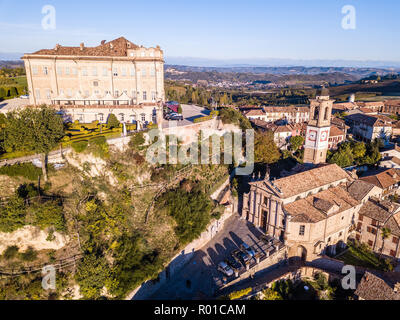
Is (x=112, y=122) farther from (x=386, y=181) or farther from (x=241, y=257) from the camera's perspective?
(x=386, y=181)

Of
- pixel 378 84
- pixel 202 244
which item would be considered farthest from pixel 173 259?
pixel 378 84

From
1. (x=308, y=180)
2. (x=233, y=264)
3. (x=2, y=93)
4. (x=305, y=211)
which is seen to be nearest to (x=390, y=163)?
(x=308, y=180)

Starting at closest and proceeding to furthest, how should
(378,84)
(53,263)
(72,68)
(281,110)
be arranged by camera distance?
(53,263)
(72,68)
(281,110)
(378,84)

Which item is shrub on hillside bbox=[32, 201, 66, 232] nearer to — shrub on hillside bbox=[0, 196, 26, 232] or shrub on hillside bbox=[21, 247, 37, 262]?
shrub on hillside bbox=[0, 196, 26, 232]

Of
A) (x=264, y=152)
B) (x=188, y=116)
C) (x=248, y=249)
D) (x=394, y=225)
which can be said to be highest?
(x=188, y=116)

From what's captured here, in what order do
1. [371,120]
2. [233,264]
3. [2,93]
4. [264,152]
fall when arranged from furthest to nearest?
1. [371,120]
2. [2,93]
3. [264,152]
4. [233,264]

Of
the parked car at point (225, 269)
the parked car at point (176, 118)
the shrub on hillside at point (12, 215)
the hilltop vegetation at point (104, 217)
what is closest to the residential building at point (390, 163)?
the hilltop vegetation at point (104, 217)
